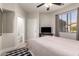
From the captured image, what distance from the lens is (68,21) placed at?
14.4ft

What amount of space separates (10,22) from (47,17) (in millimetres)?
1483

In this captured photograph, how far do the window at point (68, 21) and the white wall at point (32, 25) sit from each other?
1.59 m

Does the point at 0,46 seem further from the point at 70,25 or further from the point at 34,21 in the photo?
the point at 70,25

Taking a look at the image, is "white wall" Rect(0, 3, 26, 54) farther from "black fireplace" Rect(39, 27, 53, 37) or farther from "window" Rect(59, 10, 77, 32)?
"window" Rect(59, 10, 77, 32)

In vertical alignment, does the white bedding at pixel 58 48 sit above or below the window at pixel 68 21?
below

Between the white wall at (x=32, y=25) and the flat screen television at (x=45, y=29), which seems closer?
the white wall at (x=32, y=25)

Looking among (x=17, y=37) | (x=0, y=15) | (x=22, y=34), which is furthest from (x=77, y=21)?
(x=0, y=15)

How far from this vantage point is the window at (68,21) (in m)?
3.94

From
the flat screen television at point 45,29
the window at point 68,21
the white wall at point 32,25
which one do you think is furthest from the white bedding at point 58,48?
the window at point 68,21

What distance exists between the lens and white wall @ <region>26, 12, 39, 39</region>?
324cm

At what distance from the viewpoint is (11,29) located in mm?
3557

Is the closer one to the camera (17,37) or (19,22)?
(19,22)

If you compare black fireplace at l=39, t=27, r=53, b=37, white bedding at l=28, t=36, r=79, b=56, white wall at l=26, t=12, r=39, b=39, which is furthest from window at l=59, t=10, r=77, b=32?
white bedding at l=28, t=36, r=79, b=56

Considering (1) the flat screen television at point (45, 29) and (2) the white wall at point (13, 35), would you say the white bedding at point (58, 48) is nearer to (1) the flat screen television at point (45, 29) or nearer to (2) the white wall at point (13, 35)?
(2) the white wall at point (13, 35)
